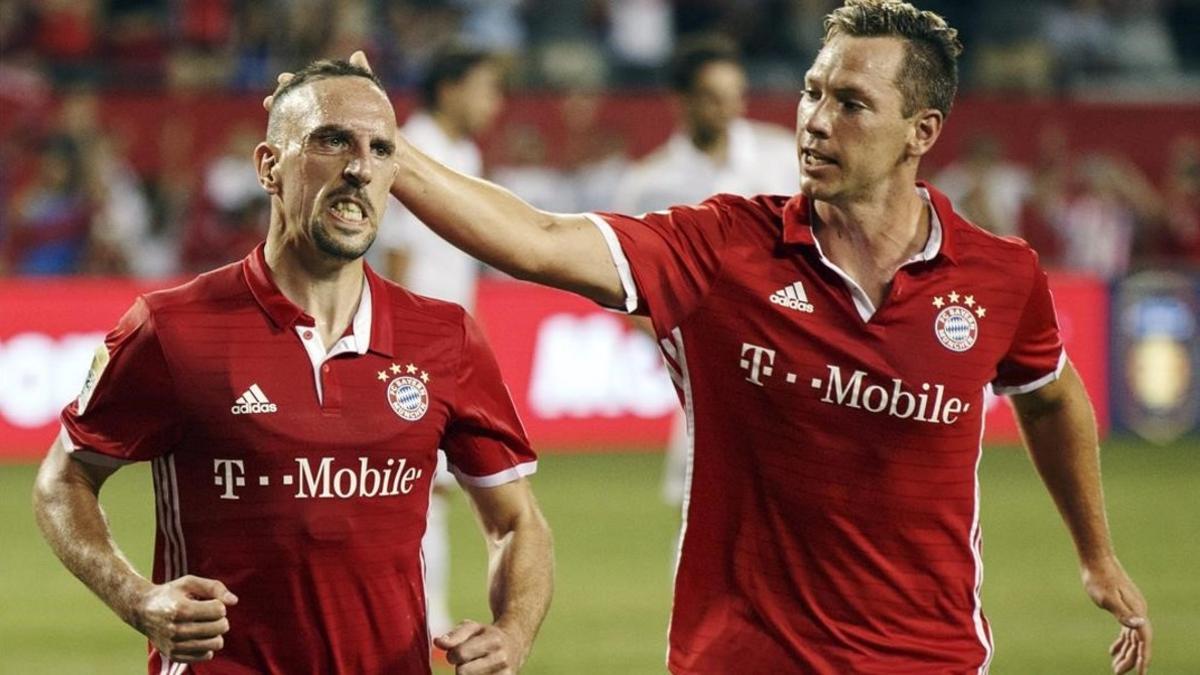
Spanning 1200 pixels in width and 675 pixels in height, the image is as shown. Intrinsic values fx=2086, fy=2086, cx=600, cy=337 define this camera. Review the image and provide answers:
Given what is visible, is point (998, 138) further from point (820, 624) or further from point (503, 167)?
point (820, 624)

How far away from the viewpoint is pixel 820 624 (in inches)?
190

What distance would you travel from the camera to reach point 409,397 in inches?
183

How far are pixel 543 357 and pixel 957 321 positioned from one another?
36.4ft

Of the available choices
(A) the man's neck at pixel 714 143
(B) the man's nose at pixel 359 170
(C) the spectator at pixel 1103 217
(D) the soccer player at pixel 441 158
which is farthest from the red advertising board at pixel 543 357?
(B) the man's nose at pixel 359 170

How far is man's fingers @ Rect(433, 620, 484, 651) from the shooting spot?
4.39 m

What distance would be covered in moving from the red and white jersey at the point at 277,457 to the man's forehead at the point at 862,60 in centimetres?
122

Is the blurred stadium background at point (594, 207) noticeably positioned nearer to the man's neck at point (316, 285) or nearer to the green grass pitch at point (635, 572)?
the green grass pitch at point (635, 572)

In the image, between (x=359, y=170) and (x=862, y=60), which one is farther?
(x=862, y=60)

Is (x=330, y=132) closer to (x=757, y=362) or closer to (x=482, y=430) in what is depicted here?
(x=482, y=430)

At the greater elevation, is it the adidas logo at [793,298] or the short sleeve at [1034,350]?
the adidas logo at [793,298]

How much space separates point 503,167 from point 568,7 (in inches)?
109

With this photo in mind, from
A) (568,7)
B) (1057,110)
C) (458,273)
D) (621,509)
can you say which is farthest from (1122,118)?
(458,273)

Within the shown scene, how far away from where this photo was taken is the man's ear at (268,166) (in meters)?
4.70

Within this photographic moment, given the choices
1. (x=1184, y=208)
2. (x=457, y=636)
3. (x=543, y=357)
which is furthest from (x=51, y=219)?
(x=457, y=636)
